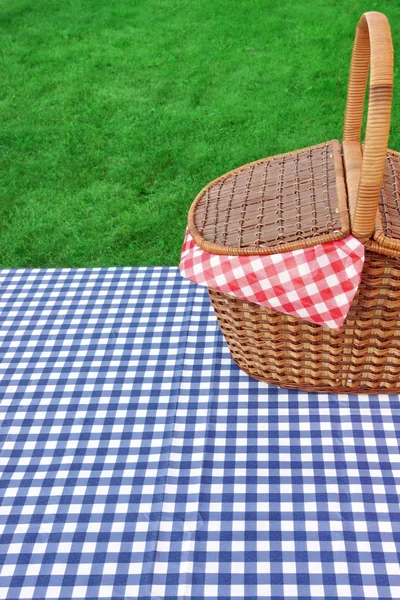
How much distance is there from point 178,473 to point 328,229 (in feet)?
1.79

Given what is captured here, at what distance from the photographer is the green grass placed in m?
2.55

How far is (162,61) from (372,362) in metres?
3.09

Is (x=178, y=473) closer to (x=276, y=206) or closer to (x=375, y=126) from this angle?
(x=276, y=206)

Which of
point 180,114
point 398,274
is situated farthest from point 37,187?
point 398,274

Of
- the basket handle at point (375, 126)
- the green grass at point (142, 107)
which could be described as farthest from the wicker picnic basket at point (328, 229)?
the green grass at point (142, 107)

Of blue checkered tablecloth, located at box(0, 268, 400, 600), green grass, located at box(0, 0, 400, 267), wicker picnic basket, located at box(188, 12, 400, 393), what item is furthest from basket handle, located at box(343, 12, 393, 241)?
green grass, located at box(0, 0, 400, 267)

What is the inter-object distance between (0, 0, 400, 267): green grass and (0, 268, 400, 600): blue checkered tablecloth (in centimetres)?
91

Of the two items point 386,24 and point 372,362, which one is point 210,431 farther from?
point 386,24

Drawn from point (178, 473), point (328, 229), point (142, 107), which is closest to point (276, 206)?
point (328, 229)

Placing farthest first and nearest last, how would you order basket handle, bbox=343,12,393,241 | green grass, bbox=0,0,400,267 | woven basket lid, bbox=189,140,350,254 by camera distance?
green grass, bbox=0,0,400,267 → woven basket lid, bbox=189,140,350,254 → basket handle, bbox=343,12,393,241

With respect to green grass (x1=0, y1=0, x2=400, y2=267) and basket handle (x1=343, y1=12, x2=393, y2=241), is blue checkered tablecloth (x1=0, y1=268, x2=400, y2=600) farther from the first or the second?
green grass (x1=0, y1=0, x2=400, y2=267)

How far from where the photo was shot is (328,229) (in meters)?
1.08

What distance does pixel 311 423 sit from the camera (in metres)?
1.27

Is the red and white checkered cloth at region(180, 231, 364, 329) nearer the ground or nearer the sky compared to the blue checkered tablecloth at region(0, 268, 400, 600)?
nearer the sky
